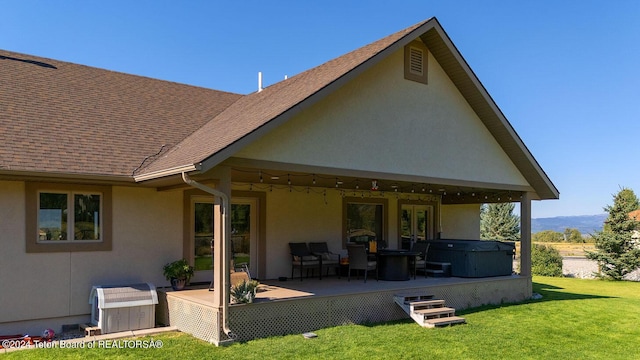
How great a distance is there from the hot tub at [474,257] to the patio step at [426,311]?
2.48 metres

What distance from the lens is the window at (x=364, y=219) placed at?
13891 millimetres

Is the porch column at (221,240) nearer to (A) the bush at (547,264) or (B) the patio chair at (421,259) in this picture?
(B) the patio chair at (421,259)

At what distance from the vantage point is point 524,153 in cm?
1239

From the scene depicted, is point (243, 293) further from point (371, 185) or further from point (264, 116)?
point (371, 185)

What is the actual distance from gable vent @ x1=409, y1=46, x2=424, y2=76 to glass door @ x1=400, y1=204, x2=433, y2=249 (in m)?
5.35

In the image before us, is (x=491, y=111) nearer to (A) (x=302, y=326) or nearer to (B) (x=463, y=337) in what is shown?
(B) (x=463, y=337)

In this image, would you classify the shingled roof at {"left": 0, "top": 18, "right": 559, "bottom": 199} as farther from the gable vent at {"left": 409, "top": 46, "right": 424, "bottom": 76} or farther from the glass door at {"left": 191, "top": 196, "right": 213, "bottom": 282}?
the glass door at {"left": 191, "top": 196, "right": 213, "bottom": 282}

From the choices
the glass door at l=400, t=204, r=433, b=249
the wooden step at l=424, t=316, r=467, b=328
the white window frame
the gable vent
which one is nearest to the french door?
the white window frame

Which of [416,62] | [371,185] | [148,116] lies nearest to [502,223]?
[371,185]

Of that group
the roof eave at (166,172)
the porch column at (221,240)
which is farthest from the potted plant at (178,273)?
the porch column at (221,240)

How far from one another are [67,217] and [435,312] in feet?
23.5

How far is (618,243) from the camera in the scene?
21.3 m

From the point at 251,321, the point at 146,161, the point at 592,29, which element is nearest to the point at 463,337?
the point at 251,321

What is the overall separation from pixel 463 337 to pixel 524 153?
18.6 ft
